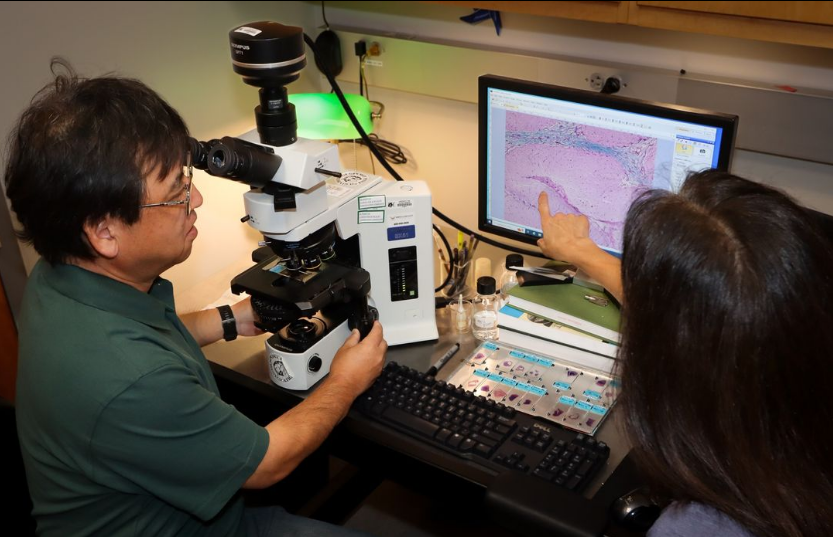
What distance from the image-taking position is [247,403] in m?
1.51

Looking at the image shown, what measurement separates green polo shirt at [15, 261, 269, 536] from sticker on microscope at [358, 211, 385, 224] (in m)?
0.41

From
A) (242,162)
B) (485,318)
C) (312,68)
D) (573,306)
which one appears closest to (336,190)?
(242,162)

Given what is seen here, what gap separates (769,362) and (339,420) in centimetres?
70

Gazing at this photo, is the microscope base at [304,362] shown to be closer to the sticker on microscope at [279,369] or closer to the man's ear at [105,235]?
the sticker on microscope at [279,369]

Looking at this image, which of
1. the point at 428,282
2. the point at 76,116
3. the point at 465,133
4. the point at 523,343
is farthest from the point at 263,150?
the point at 465,133

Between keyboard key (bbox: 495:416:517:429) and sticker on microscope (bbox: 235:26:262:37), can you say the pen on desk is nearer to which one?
keyboard key (bbox: 495:416:517:429)

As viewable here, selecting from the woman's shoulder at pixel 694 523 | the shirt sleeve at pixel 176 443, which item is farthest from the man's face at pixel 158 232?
the woman's shoulder at pixel 694 523

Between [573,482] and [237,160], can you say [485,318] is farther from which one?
[237,160]

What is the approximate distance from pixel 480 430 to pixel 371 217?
44 cm

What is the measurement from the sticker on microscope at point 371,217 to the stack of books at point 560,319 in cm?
31

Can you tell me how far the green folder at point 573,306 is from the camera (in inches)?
57.1

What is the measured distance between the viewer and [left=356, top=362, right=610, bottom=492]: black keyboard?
122 centimetres

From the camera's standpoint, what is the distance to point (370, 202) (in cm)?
145

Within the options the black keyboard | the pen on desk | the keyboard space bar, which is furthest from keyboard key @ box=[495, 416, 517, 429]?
the pen on desk
